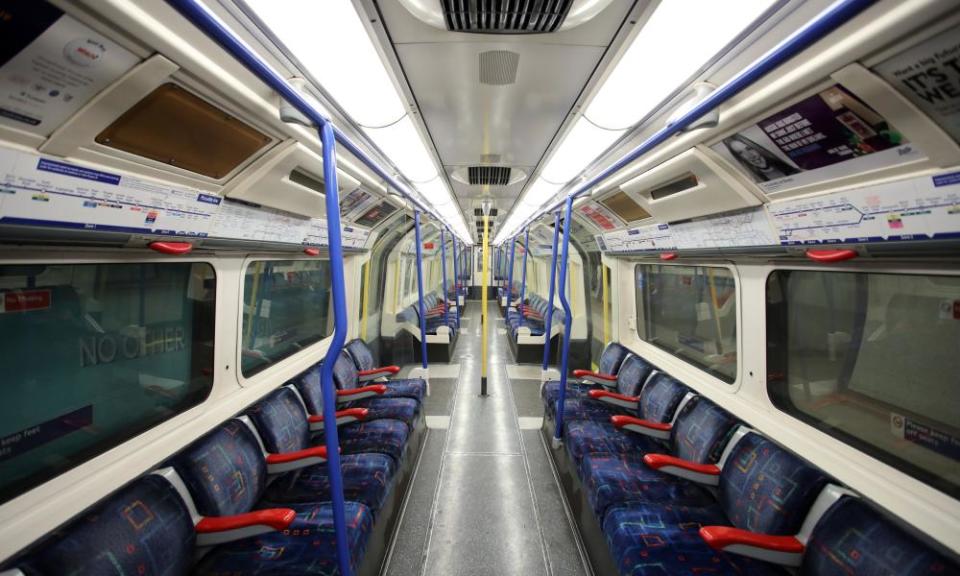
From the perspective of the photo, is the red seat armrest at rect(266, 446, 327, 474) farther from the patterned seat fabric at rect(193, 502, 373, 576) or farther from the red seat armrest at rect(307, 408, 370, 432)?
the red seat armrest at rect(307, 408, 370, 432)

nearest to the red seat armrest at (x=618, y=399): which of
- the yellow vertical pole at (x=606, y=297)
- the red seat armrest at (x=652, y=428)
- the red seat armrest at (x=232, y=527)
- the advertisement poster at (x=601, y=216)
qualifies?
the red seat armrest at (x=652, y=428)

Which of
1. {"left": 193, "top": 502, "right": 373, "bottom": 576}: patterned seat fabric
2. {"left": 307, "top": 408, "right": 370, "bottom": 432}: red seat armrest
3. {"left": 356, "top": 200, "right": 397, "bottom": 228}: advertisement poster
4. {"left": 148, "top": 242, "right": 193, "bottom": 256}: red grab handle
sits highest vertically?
{"left": 356, "top": 200, "right": 397, "bottom": 228}: advertisement poster

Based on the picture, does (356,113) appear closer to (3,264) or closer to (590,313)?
(3,264)

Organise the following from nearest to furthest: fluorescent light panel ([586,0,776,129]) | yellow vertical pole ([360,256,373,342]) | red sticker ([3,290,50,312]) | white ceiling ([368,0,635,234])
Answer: fluorescent light panel ([586,0,776,129])
white ceiling ([368,0,635,234])
red sticker ([3,290,50,312])
yellow vertical pole ([360,256,373,342])

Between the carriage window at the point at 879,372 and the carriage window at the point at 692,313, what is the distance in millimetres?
598

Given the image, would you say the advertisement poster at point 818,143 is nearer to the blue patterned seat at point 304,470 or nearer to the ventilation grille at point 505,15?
the ventilation grille at point 505,15

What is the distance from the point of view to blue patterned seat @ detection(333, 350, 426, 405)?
4.17 metres

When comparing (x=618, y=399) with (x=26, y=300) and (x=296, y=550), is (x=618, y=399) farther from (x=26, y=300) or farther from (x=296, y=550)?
(x=26, y=300)

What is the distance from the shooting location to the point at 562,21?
1336mm

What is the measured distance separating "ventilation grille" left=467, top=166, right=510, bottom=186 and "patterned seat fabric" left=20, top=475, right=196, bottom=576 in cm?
348

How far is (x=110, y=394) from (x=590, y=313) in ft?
21.3

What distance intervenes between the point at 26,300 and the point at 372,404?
2.94 metres

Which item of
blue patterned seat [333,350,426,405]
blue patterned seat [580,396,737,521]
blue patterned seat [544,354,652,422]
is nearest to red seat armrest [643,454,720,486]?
blue patterned seat [580,396,737,521]

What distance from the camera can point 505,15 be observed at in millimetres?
1314
